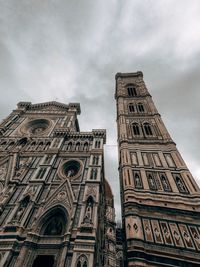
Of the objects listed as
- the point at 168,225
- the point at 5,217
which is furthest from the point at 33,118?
the point at 168,225

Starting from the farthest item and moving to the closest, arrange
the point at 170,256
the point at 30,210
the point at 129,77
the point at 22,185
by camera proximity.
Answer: the point at 129,77 → the point at 22,185 → the point at 30,210 → the point at 170,256

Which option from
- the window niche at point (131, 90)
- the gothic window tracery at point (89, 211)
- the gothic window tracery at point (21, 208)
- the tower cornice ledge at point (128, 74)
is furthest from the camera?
the tower cornice ledge at point (128, 74)

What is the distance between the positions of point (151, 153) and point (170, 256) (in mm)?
9568

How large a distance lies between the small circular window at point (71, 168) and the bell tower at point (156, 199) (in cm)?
477

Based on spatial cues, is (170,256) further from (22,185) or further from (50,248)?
(22,185)

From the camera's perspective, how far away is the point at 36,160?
55.5ft

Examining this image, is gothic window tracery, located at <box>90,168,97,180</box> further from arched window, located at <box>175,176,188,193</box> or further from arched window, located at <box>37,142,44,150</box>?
arched window, located at <box>37,142,44,150</box>

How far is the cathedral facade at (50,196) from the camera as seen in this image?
9.81 m

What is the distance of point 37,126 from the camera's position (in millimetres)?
23844

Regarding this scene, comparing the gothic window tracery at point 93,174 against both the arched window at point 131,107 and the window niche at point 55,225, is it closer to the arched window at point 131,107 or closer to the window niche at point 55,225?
the window niche at point 55,225

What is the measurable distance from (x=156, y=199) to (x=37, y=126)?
19151 millimetres

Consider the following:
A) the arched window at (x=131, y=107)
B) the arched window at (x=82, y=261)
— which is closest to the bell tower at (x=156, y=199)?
the arched window at (x=82, y=261)

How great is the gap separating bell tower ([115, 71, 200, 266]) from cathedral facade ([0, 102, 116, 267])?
8.86 feet

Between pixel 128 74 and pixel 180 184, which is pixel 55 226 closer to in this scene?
pixel 180 184
